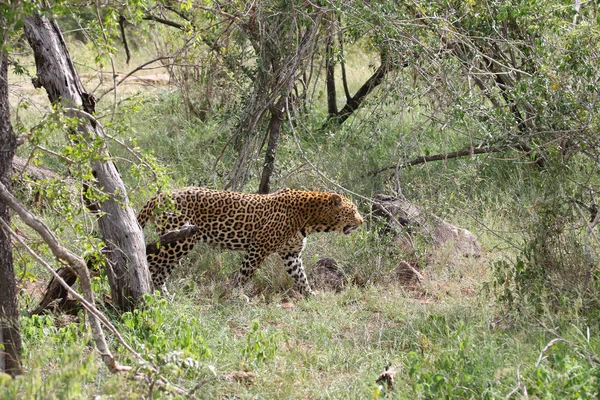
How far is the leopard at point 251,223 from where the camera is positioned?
7.44 m

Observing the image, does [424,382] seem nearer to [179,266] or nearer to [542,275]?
[542,275]

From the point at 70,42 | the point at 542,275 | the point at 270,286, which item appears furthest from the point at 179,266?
the point at 70,42

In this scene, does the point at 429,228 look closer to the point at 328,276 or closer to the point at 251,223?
the point at 328,276

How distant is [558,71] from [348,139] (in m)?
4.28

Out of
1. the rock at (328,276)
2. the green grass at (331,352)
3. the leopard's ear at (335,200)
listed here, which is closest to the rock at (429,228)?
the leopard's ear at (335,200)

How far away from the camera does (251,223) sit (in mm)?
7715

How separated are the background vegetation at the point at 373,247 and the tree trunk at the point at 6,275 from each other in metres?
0.16

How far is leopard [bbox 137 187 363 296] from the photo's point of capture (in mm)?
A: 7441

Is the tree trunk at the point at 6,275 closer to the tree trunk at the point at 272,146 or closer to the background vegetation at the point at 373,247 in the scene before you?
the background vegetation at the point at 373,247

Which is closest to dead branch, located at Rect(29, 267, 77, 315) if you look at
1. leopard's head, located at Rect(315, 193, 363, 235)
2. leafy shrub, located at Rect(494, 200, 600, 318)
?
leopard's head, located at Rect(315, 193, 363, 235)

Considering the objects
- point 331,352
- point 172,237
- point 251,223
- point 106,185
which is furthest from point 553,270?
point 106,185

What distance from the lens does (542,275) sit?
19.9ft

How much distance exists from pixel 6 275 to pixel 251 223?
316 cm

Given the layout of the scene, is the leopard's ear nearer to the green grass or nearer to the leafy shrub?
the green grass
